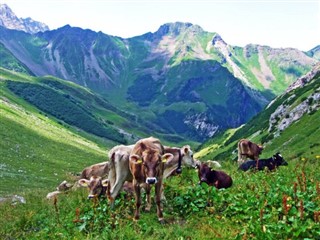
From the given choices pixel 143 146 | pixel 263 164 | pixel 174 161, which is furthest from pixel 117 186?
pixel 263 164

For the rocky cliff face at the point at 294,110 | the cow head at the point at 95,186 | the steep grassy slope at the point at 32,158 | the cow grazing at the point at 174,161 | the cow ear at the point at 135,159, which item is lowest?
the steep grassy slope at the point at 32,158

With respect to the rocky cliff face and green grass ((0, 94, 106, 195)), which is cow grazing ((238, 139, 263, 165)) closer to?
green grass ((0, 94, 106, 195))

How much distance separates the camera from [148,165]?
48.3 feet

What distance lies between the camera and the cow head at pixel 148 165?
48.0ft

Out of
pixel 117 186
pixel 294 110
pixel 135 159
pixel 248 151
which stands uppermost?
pixel 294 110

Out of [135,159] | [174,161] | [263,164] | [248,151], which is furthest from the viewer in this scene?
[248,151]

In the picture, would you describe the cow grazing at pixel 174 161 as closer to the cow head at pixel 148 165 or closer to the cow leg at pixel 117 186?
the cow leg at pixel 117 186

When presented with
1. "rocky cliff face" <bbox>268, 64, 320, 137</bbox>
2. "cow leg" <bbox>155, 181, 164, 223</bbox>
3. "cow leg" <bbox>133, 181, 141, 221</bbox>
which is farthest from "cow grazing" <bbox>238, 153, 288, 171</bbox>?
"rocky cliff face" <bbox>268, 64, 320, 137</bbox>

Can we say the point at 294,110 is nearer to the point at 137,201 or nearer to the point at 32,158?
the point at 32,158

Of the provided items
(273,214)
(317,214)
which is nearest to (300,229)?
(317,214)

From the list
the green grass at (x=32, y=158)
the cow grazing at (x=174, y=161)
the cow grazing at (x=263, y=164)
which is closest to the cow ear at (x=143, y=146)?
the cow grazing at (x=174, y=161)

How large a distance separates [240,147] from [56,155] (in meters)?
86.9

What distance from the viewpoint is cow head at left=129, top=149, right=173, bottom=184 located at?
14641 millimetres

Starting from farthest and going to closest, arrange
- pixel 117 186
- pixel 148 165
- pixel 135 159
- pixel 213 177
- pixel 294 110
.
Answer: pixel 294 110 < pixel 213 177 < pixel 117 186 < pixel 135 159 < pixel 148 165
